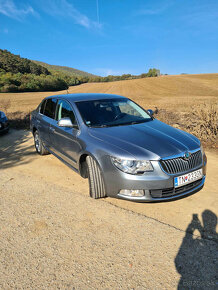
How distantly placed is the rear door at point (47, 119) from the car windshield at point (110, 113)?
0.99 meters

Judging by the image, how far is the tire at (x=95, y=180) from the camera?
117 inches

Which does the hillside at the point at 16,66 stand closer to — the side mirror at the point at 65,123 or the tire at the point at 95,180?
the side mirror at the point at 65,123

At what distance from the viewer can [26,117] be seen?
10688 mm

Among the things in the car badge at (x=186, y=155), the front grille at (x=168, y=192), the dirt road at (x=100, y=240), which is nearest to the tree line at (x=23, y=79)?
the dirt road at (x=100, y=240)

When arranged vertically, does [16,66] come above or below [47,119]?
above

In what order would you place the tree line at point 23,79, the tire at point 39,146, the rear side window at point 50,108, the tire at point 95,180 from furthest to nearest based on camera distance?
the tree line at point 23,79
the tire at point 39,146
the rear side window at point 50,108
the tire at point 95,180

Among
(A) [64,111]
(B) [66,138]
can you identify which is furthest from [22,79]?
(B) [66,138]

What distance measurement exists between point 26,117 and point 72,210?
347 inches

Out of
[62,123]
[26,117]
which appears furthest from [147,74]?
[62,123]

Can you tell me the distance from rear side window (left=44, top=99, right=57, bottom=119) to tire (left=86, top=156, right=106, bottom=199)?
6.31 feet

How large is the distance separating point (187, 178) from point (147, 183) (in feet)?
1.89

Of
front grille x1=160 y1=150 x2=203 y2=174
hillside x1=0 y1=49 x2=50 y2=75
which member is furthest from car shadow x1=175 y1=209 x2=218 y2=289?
hillside x1=0 y1=49 x2=50 y2=75

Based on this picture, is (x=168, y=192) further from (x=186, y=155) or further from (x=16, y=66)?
(x=16, y=66)

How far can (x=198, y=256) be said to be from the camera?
2.16 meters
